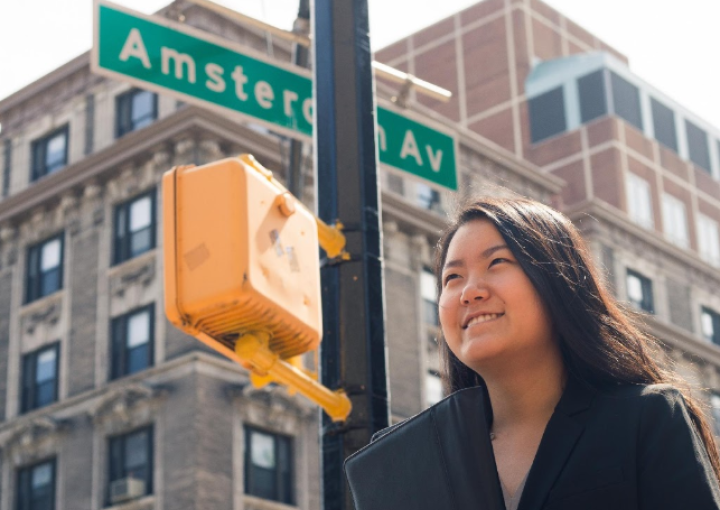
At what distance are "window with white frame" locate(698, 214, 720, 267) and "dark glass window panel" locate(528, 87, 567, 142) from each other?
7.79 meters

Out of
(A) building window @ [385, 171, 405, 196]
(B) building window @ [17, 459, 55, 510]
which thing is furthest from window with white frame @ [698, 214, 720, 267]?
(B) building window @ [17, 459, 55, 510]

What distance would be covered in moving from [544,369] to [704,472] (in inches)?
22.0

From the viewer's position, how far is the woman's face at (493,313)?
3438 mm

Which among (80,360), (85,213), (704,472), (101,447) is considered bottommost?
(704,472)

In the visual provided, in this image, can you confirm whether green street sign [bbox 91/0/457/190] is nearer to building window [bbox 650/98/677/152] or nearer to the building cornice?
the building cornice

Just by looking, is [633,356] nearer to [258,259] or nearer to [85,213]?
[258,259]

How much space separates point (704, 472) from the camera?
304 cm

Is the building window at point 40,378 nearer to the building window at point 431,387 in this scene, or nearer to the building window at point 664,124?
the building window at point 431,387

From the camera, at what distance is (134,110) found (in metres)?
37.8

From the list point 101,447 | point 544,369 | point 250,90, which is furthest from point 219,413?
point 544,369

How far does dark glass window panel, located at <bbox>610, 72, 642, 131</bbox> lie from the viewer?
52.0m

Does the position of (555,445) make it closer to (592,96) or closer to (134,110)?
(134,110)

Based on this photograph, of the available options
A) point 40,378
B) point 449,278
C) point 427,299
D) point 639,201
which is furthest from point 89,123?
point 449,278

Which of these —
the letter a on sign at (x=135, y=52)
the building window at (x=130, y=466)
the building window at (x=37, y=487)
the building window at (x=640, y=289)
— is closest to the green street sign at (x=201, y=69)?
the letter a on sign at (x=135, y=52)
